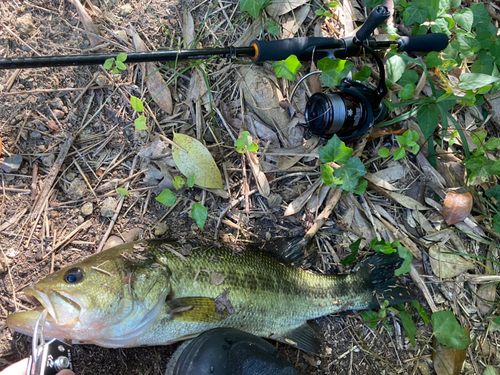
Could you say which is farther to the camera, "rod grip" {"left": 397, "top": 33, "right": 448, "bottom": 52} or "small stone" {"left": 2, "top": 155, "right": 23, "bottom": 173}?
"rod grip" {"left": 397, "top": 33, "right": 448, "bottom": 52}

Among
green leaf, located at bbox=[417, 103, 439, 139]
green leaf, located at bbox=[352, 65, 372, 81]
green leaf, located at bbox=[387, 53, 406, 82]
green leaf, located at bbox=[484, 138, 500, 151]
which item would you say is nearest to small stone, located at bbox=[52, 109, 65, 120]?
green leaf, located at bbox=[352, 65, 372, 81]

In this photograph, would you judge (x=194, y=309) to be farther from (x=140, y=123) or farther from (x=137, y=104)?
(x=137, y=104)

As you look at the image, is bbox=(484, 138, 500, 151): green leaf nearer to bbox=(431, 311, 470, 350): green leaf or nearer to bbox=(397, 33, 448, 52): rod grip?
bbox=(397, 33, 448, 52): rod grip

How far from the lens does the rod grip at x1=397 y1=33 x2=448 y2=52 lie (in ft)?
9.22

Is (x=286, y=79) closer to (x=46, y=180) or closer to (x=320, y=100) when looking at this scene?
(x=320, y=100)

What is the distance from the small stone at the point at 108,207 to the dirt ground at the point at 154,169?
22 millimetres

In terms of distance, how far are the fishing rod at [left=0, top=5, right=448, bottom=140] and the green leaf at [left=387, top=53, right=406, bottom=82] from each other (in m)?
0.10

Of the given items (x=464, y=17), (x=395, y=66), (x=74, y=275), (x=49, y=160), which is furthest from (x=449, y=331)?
(x=49, y=160)

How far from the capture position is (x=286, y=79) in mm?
2865

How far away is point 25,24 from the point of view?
2668 millimetres

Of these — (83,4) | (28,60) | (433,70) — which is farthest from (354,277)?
(83,4)

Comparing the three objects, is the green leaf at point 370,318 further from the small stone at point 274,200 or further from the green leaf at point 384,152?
the green leaf at point 384,152

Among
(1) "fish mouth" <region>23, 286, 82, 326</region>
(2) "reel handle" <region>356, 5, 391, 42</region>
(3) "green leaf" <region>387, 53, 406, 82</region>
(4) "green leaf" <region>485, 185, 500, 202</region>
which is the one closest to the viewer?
(1) "fish mouth" <region>23, 286, 82, 326</region>

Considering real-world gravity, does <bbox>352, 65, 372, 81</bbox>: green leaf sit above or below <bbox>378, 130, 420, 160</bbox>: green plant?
above
